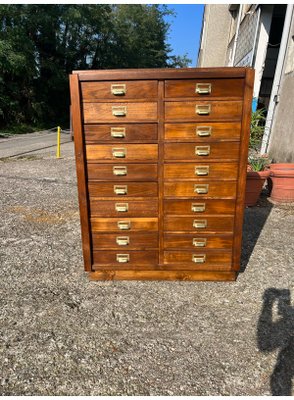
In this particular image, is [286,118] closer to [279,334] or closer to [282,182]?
[282,182]

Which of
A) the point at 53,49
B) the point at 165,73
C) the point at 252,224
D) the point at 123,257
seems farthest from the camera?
the point at 53,49

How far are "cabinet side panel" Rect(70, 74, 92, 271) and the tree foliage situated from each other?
773 inches

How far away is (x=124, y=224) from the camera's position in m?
2.94

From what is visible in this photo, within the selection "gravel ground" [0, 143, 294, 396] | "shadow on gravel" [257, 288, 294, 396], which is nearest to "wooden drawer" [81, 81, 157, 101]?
"gravel ground" [0, 143, 294, 396]

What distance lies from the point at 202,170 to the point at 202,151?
7.1 inches

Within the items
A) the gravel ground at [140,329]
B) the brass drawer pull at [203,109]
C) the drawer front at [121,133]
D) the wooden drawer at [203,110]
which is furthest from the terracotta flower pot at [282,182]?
the drawer front at [121,133]

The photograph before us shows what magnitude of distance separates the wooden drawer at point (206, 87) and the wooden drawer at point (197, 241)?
1359 mm

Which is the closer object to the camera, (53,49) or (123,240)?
(123,240)

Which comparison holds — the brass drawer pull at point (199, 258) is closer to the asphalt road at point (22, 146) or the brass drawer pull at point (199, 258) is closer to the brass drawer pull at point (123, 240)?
Answer: the brass drawer pull at point (123, 240)

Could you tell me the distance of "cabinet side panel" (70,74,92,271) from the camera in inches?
99.7

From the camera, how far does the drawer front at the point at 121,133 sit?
2.64 metres

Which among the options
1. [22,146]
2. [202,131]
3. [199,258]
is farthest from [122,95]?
[22,146]

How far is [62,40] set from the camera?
25750mm

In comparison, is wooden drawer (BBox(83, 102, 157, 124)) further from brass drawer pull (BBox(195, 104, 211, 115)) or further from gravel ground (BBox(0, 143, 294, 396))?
gravel ground (BBox(0, 143, 294, 396))
